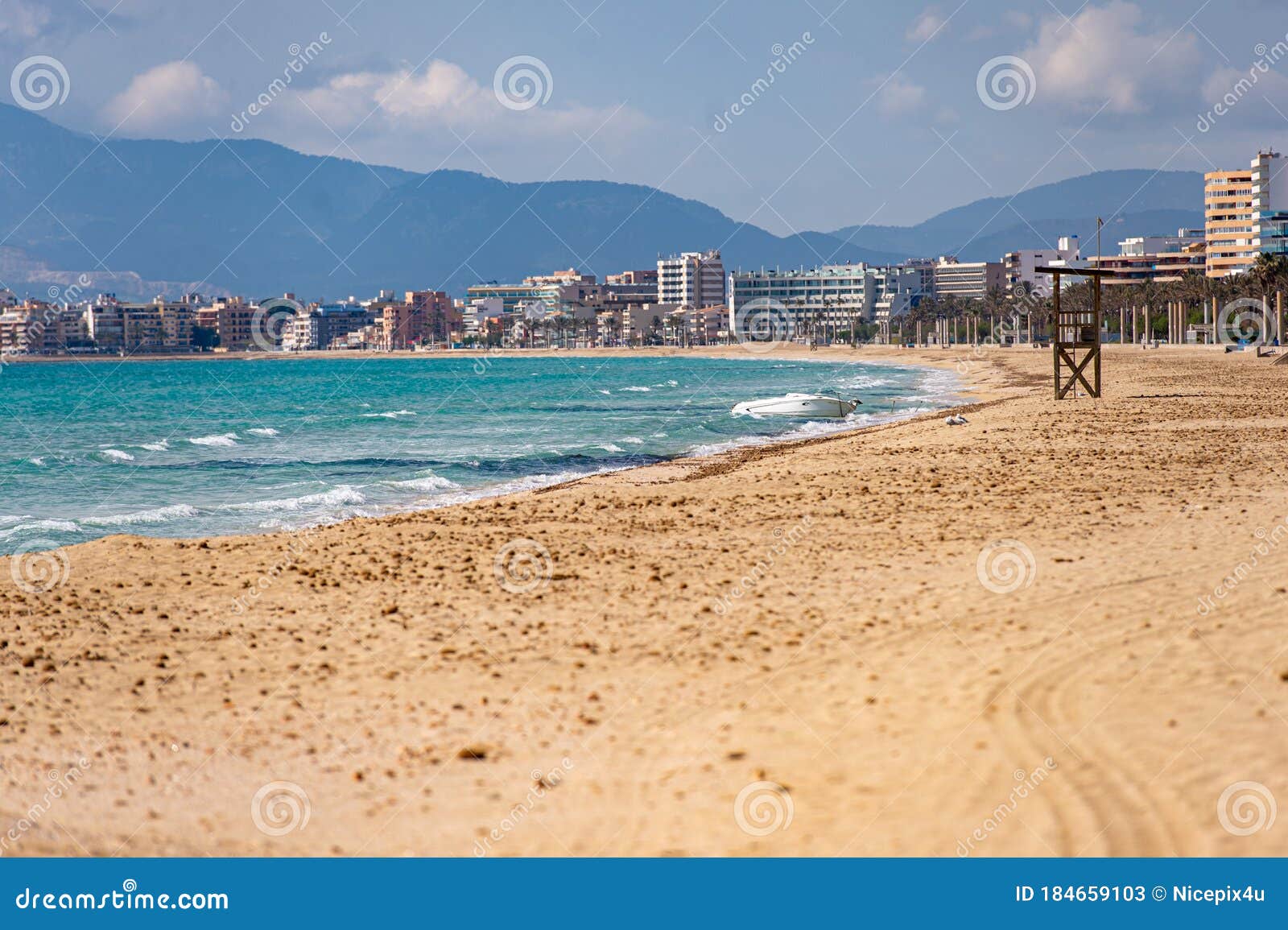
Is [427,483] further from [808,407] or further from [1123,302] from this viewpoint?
[1123,302]

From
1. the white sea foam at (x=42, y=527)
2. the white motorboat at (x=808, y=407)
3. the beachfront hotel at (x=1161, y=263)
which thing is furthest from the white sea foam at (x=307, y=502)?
the beachfront hotel at (x=1161, y=263)

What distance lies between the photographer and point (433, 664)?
30.2 feet

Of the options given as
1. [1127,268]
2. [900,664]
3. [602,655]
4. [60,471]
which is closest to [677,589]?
[602,655]

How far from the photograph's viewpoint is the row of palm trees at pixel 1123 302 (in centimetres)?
9354

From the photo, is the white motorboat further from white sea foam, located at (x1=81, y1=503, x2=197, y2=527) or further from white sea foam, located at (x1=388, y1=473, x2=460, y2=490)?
white sea foam, located at (x1=81, y1=503, x2=197, y2=527)

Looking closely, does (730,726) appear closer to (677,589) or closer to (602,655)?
(602,655)

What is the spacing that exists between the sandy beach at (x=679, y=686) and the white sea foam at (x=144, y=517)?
553 cm

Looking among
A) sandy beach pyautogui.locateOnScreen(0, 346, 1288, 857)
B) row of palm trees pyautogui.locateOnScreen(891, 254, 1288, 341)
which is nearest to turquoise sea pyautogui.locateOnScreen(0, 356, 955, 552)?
sandy beach pyautogui.locateOnScreen(0, 346, 1288, 857)

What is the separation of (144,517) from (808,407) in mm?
25981

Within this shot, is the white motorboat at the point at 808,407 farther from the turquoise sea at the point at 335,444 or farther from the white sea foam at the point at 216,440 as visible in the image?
the white sea foam at the point at 216,440

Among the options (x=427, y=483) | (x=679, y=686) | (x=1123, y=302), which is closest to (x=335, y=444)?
(x=427, y=483)

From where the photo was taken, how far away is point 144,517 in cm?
2184

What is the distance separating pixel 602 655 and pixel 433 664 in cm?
127

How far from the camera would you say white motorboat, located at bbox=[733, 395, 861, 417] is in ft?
140
